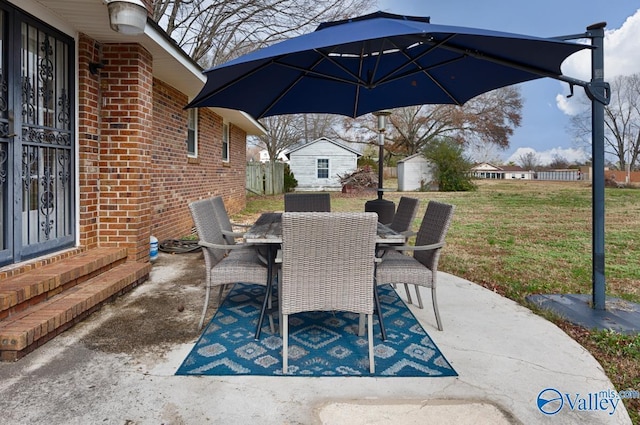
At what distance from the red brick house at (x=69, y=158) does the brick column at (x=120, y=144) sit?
1cm

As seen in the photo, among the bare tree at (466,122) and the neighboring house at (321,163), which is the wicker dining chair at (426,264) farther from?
the bare tree at (466,122)

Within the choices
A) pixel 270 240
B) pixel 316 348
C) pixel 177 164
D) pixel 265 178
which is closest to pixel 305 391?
pixel 316 348

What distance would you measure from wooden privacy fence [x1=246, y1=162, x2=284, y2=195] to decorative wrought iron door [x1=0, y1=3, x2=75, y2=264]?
50.2 ft

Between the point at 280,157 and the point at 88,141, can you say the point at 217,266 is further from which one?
the point at 280,157

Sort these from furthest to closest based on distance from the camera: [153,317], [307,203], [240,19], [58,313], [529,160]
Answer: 1. [529,160]
2. [240,19]
3. [307,203]
4. [153,317]
5. [58,313]

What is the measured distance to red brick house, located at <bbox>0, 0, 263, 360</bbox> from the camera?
10.2 feet

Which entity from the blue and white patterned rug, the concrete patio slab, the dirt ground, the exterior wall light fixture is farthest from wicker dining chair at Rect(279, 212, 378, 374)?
the exterior wall light fixture

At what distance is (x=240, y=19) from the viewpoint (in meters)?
12.6

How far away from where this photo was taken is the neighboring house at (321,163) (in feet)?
79.2

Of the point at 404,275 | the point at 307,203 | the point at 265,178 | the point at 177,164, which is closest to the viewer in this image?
the point at 404,275

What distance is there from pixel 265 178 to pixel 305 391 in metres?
17.9

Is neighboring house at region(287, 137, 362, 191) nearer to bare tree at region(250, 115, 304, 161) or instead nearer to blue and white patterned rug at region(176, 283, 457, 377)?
bare tree at region(250, 115, 304, 161)

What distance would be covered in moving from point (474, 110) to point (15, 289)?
3390 centimetres

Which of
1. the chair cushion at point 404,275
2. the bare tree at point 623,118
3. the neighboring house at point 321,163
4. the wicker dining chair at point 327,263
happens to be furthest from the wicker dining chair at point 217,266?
the bare tree at point 623,118
